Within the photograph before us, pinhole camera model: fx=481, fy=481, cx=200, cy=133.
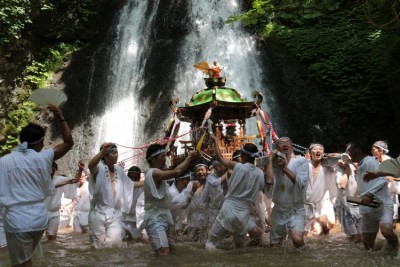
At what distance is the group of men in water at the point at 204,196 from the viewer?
4.40 m

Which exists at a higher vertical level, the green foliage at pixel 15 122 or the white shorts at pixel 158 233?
the green foliage at pixel 15 122

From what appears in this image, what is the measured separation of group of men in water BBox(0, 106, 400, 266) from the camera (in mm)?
4398

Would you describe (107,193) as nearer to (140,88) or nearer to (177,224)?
(177,224)

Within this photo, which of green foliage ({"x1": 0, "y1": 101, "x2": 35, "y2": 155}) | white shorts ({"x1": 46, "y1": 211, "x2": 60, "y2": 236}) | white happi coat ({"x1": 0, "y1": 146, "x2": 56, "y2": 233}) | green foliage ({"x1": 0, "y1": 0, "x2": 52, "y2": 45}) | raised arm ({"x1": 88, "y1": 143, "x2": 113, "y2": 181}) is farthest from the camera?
green foliage ({"x1": 0, "y1": 0, "x2": 52, "y2": 45})

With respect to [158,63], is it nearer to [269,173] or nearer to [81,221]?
[81,221]

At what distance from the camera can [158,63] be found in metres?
20.6

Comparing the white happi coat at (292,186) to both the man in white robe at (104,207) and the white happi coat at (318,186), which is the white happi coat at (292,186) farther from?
the man in white robe at (104,207)

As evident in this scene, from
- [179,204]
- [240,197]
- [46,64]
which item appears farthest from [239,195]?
[46,64]

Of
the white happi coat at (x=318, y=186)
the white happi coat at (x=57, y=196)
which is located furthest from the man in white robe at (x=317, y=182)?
the white happi coat at (x=57, y=196)

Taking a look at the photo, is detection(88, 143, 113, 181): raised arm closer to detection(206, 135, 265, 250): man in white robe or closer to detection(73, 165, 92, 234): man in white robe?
detection(206, 135, 265, 250): man in white robe

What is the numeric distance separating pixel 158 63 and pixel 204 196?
43.4 feet

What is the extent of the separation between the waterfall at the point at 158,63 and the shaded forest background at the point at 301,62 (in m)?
0.98

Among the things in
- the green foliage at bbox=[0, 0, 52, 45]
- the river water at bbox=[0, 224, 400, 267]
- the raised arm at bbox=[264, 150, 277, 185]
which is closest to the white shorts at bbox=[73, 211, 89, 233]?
the river water at bbox=[0, 224, 400, 267]

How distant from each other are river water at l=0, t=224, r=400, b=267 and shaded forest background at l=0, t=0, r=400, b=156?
970 cm
